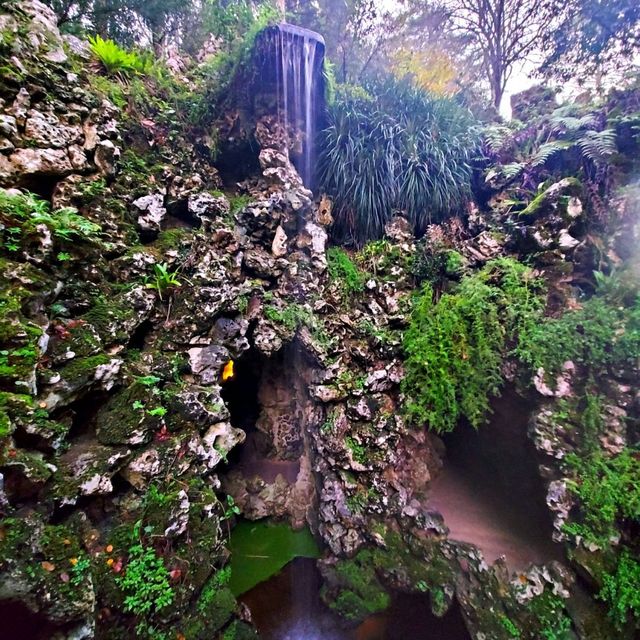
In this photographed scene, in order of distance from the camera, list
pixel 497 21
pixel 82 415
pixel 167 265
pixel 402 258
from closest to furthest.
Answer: pixel 82 415
pixel 167 265
pixel 402 258
pixel 497 21

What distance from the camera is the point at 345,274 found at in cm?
508

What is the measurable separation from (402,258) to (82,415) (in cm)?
462

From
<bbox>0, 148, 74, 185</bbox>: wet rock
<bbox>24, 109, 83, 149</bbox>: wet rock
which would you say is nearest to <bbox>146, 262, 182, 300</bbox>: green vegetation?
<bbox>0, 148, 74, 185</bbox>: wet rock

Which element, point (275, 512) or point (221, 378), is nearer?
point (221, 378)

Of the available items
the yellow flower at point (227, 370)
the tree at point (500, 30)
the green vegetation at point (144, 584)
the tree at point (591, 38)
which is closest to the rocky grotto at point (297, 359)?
the green vegetation at point (144, 584)

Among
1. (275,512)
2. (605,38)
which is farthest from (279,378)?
(605,38)

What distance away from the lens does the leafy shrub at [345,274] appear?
16.4ft

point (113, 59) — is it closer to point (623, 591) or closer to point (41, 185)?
point (41, 185)

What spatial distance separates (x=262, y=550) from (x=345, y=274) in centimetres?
415

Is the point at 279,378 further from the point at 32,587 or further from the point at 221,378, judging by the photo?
the point at 32,587

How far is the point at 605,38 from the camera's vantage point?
587 centimetres

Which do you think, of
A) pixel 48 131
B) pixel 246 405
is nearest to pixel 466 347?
pixel 246 405

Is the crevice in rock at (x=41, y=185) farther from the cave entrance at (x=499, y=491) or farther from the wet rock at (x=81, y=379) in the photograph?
the cave entrance at (x=499, y=491)

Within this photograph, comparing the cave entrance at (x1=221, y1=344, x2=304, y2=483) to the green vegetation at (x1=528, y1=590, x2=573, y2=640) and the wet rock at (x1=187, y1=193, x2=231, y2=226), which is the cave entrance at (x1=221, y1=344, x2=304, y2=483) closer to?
the wet rock at (x1=187, y1=193, x2=231, y2=226)
